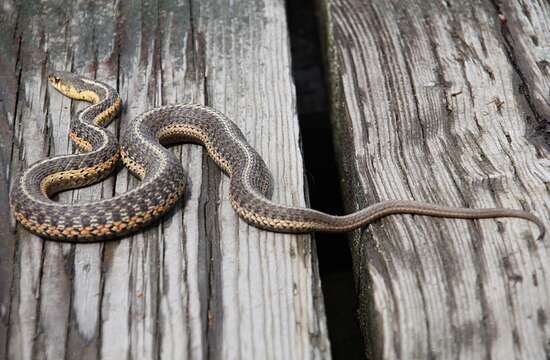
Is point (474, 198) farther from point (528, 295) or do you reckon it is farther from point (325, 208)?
point (325, 208)

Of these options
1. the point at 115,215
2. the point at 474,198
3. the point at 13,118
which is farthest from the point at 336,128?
the point at 13,118

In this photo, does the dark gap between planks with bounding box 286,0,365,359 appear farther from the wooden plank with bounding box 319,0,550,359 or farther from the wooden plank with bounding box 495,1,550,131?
the wooden plank with bounding box 495,1,550,131

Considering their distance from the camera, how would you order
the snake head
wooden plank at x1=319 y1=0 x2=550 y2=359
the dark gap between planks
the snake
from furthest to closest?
the dark gap between planks → the snake head → the snake → wooden plank at x1=319 y1=0 x2=550 y2=359

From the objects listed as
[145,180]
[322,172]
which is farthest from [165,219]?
[322,172]

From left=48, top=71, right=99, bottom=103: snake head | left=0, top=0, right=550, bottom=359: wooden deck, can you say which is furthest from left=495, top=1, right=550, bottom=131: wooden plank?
left=48, top=71, right=99, bottom=103: snake head

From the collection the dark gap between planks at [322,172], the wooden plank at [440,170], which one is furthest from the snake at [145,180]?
the dark gap between planks at [322,172]

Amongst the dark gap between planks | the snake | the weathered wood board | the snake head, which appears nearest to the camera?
the weathered wood board
